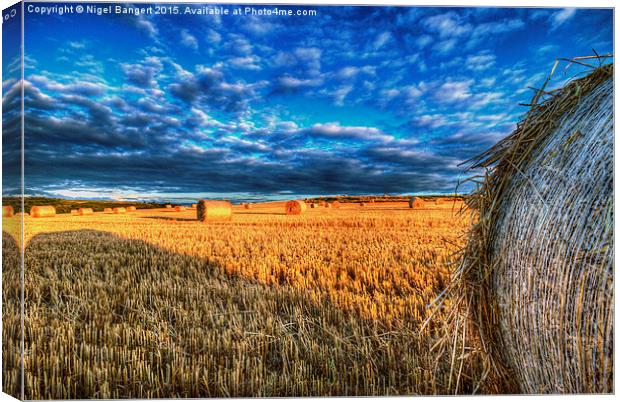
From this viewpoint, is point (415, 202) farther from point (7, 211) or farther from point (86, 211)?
point (86, 211)

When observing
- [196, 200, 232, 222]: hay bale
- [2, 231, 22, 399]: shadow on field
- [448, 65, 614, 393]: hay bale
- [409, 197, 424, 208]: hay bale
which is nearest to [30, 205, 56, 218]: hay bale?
[2, 231, 22, 399]: shadow on field

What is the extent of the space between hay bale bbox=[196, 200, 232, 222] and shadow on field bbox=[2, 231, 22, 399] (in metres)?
7.04

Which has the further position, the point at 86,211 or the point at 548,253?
the point at 86,211

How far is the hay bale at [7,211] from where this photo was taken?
219 centimetres

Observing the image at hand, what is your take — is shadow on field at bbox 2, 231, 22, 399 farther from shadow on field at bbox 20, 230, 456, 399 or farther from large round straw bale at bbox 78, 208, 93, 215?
large round straw bale at bbox 78, 208, 93, 215

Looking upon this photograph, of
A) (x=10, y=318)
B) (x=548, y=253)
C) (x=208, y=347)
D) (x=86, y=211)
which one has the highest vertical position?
(x=86, y=211)

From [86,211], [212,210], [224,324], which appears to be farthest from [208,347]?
[86,211]

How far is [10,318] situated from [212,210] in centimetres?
717

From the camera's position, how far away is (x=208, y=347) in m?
2.38

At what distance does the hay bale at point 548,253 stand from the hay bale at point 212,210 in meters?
7.76

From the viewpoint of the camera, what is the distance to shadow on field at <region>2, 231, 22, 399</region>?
7.14ft

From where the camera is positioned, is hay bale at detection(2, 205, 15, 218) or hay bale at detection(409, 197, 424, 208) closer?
hay bale at detection(2, 205, 15, 218)

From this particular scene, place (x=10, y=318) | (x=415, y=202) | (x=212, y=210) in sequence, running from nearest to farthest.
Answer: (x=10, y=318) < (x=212, y=210) < (x=415, y=202)

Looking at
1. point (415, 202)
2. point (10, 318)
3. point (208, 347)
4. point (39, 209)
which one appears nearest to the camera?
point (10, 318)
